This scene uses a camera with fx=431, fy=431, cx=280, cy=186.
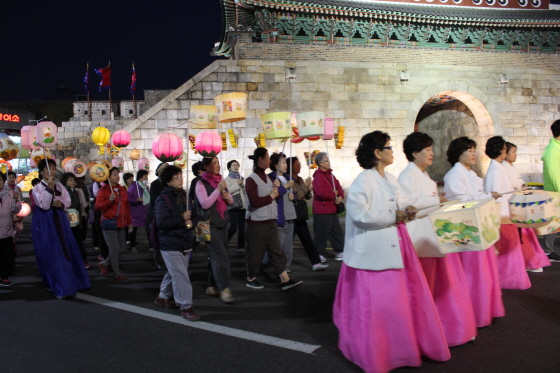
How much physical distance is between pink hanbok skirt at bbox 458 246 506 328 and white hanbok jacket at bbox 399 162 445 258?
2.44 feet

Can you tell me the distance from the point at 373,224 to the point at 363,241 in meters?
0.16

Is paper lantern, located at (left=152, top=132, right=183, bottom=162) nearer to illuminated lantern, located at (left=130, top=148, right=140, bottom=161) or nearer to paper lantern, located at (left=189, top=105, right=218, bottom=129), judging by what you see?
paper lantern, located at (left=189, top=105, right=218, bottom=129)

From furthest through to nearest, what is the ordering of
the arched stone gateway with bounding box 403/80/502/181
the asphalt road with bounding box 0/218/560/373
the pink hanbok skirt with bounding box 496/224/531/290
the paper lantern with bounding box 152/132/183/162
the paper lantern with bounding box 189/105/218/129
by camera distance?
1. the arched stone gateway with bounding box 403/80/502/181
2. the paper lantern with bounding box 189/105/218/129
3. the paper lantern with bounding box 152/132/183/162
4. the pink hanbok skirt with bounding box 496/224/531/290
5. the asphalt road with bounding box 0/218/560/373

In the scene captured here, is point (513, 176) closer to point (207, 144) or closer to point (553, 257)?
point (553, 257)

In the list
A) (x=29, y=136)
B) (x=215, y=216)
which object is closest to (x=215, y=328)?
(x=215, y=216)

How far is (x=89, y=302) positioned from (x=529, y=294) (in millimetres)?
5119

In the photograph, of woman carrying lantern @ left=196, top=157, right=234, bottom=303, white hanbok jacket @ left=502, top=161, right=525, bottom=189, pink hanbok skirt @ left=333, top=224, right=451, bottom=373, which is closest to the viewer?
pink hanbok skirt @ left=333, top=224, right=451, bottom=373

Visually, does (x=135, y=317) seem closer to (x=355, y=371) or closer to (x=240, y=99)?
(x=355, y=371)

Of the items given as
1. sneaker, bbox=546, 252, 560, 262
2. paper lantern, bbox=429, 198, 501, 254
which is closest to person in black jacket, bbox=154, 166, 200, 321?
paper lantern, bbox=429, 198, 501, 254

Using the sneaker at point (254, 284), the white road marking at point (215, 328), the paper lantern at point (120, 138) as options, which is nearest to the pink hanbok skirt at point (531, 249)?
the sneaker at point (254, 284)

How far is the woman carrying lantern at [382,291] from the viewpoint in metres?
3.01

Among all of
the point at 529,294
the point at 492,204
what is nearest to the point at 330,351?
the point at 492,204

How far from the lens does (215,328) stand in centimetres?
412

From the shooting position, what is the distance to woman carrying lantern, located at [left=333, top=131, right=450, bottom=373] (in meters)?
3.01
